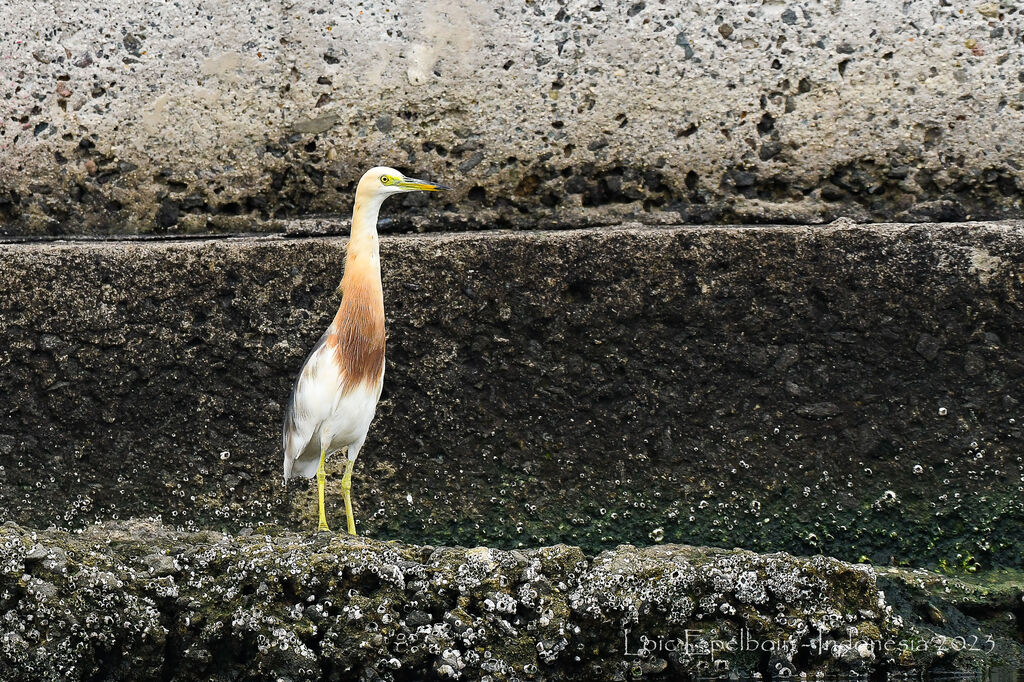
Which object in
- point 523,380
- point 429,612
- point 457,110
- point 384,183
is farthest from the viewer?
point 457,110

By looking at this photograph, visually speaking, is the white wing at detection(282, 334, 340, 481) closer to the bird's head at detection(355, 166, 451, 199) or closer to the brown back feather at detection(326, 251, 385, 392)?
the brown back feather at detection(326, 251, 385, 392)

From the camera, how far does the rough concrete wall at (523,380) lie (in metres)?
3.62

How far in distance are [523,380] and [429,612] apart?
45.9 inches

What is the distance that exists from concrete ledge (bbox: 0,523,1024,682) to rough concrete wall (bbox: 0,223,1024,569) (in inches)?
35.9

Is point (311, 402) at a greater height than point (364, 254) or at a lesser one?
lesser

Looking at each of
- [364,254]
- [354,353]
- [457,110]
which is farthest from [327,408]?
[457,110]

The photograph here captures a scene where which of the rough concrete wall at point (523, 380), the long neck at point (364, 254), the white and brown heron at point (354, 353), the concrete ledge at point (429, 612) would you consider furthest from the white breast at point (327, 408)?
the concrete ledge at point (429, 612)

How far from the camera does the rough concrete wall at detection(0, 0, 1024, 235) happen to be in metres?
3.75

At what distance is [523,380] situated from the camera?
371cm

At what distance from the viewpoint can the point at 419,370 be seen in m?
3.74

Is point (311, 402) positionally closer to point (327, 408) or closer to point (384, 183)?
point (327, 408)

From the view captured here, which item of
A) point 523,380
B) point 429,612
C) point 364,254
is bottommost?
point 429,612

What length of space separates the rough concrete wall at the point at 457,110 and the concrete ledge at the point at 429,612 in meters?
1.38

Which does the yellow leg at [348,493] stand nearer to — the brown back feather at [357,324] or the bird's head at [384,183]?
the brown back feather at [357,324]
